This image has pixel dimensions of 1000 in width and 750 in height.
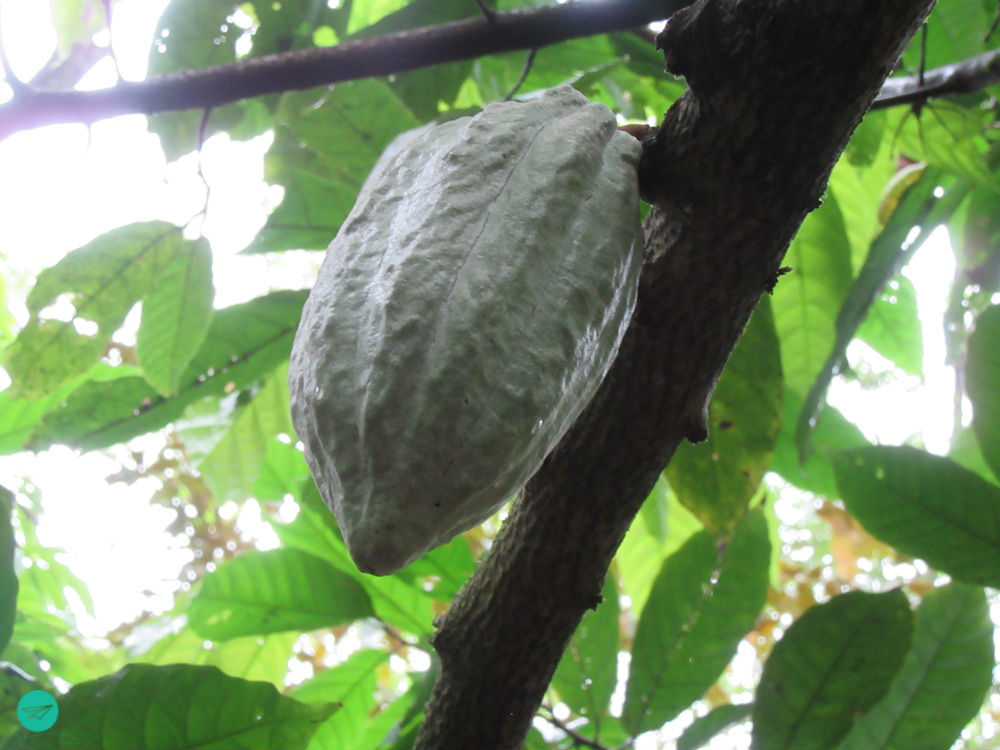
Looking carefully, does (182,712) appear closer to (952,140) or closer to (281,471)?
(281,471)

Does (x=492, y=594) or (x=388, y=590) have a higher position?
(x=388, y=590)

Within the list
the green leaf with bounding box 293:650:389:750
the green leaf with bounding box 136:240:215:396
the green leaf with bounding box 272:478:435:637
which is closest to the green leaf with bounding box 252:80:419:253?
the green leaf with bounding box 136:240:215:396

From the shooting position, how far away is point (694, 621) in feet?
3.85

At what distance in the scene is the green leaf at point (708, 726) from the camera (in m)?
1.12

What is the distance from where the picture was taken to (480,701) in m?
0.88

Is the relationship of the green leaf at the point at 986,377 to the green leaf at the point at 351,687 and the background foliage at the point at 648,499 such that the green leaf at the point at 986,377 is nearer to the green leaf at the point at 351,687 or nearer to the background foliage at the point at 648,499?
the background foliage at the point at 648,499

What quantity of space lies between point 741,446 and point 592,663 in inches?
15.0

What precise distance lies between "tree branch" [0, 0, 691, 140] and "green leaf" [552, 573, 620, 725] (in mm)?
740

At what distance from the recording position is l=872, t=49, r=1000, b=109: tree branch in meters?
1.13

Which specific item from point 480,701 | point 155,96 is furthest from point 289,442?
point 480,701

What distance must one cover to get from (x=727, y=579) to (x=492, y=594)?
440mm

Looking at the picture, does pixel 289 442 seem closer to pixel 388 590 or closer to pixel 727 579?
pixel 388 590

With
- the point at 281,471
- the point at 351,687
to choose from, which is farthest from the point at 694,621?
the point at 281,471

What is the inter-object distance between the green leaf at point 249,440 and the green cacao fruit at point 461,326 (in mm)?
929
